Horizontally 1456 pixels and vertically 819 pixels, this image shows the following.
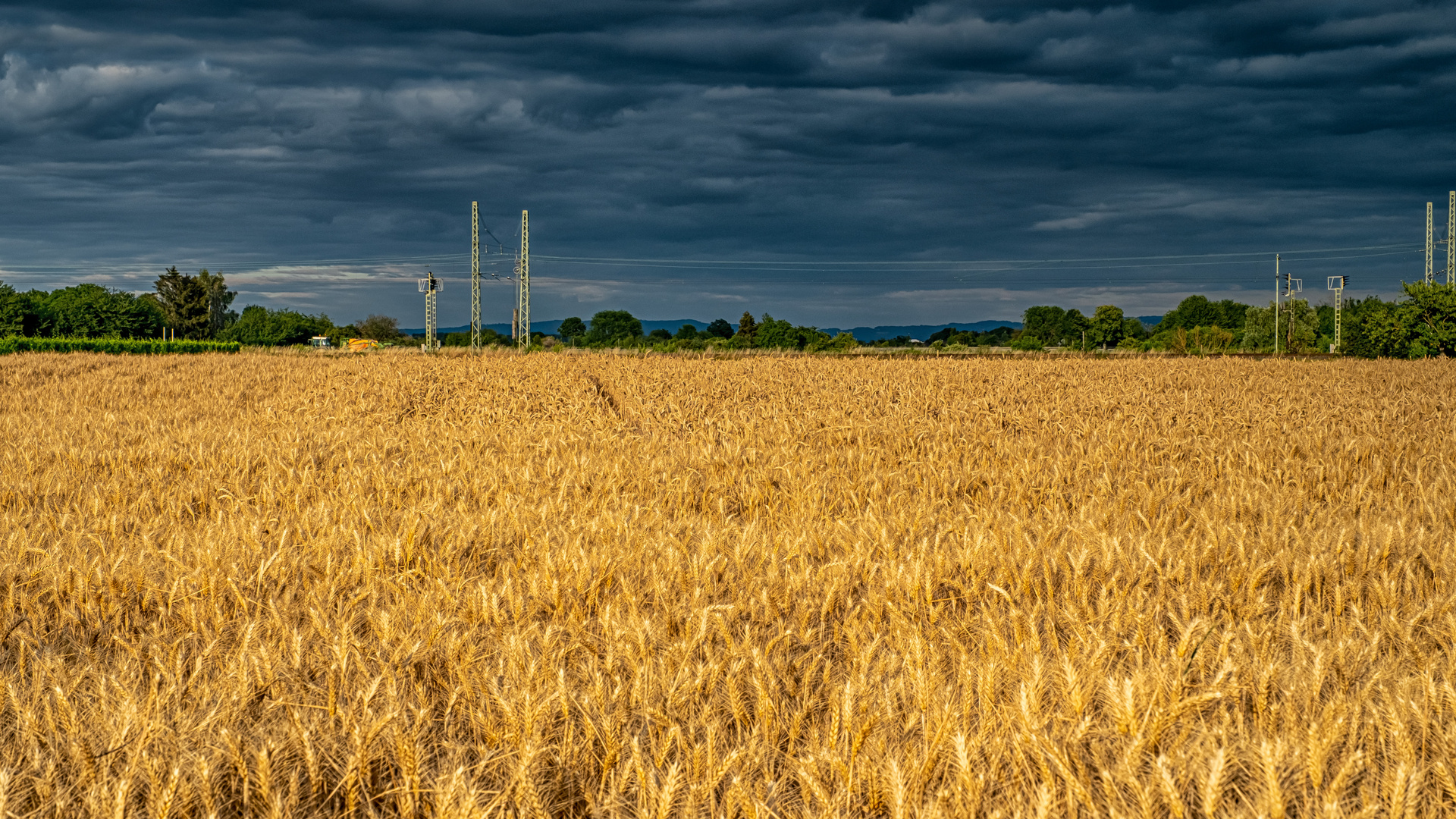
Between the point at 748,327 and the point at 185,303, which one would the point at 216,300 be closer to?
the point at 185,303

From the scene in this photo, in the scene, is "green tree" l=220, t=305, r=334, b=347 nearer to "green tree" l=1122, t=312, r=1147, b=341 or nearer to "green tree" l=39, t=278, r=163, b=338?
"green tree" l=39, t=278, r=163, b=338

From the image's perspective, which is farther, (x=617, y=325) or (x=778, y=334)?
(x=617, y=325)

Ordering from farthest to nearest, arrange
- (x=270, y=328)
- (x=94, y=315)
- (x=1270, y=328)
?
(x=270, y=328) → (x=94, y=315) → (x=1270, y=328)

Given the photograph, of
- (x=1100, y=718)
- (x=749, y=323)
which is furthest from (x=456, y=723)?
(x=749, y=323)

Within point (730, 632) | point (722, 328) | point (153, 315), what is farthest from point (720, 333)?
point (730, 632)

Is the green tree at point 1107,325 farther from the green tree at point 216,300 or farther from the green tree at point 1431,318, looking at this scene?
the green tree at point 216,300

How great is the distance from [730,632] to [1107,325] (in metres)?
146

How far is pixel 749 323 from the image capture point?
410 ft

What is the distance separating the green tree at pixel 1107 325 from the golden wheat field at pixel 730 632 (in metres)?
138

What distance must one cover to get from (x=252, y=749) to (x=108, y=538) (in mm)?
3802

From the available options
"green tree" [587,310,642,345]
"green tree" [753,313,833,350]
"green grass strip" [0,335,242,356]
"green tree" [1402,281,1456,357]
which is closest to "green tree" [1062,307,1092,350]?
"green tree" [753,313,833,350]

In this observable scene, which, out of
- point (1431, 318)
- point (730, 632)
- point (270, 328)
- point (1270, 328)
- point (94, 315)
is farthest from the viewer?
point (270, 328)

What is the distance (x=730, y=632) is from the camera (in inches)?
130

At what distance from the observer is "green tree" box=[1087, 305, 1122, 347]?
441 feet
